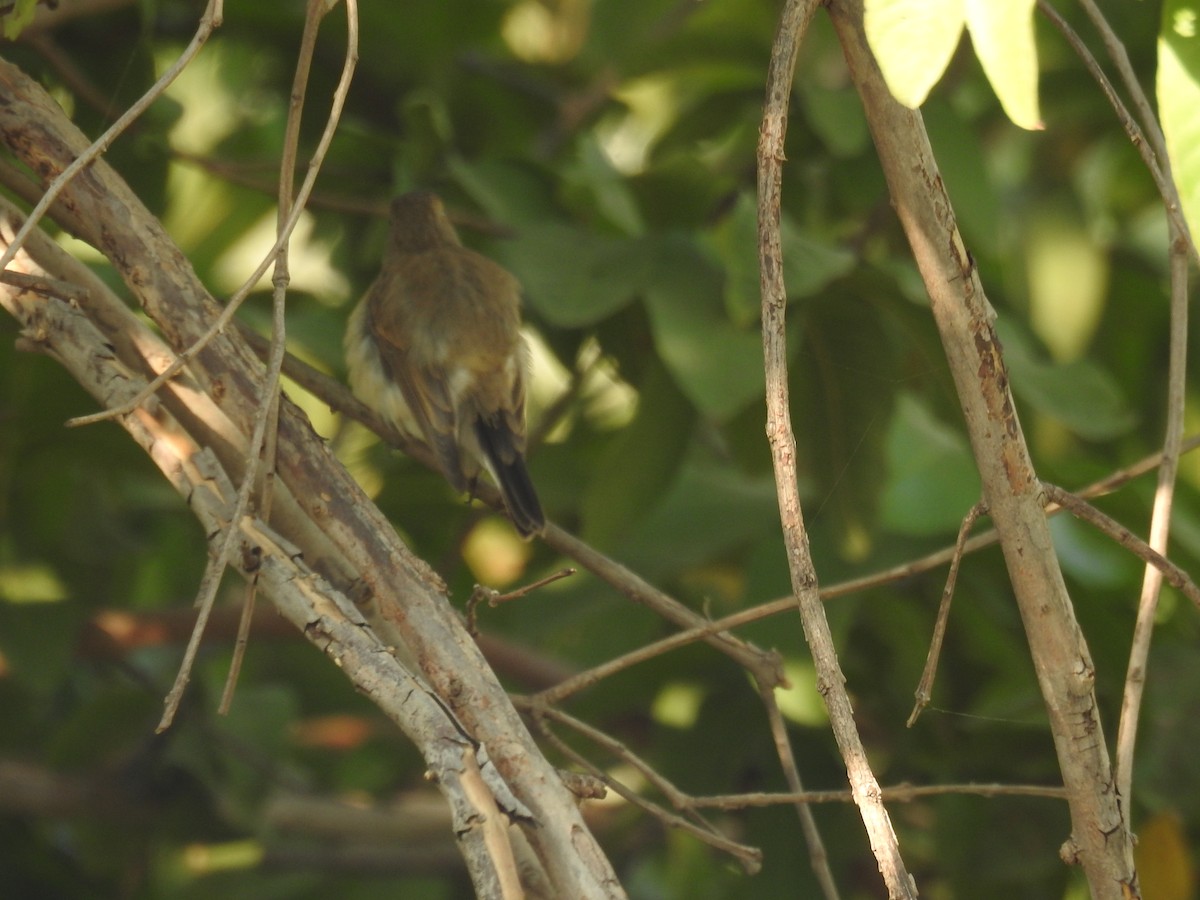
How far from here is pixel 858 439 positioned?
284 centimetres

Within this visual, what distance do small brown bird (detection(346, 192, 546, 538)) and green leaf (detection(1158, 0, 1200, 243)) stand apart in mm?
1771

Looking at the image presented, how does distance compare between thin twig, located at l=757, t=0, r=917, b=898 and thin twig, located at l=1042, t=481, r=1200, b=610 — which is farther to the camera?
thin twig, located at l=1042, t=481, r=1200, b=610

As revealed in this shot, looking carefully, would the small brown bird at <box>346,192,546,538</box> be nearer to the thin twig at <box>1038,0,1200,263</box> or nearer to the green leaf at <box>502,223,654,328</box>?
the green leaf at <box>502,223,654,328</box>

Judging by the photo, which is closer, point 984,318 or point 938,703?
point 984,318

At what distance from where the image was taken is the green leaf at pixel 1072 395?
9.27 feet

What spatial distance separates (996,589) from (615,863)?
58.0 inches

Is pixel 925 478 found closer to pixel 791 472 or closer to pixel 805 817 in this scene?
pixel 805 817

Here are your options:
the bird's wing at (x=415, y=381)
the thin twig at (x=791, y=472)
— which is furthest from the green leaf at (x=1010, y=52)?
the bird's wing at (x=415, y=381)

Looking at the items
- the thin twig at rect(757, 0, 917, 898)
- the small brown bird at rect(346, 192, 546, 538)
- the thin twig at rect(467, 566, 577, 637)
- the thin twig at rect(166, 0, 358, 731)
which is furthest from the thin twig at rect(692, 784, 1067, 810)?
the small brown bird at rect(346, 192, 546, 538)

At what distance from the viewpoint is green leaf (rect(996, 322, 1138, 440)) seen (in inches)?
111

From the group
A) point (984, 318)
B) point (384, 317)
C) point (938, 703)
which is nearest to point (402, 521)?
point (384, 317)

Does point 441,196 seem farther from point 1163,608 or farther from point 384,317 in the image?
point 1163,608

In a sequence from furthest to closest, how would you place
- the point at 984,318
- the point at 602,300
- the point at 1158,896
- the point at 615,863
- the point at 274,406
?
the point at 615,863, the point at 1158,896, the point at 602,300, the point at 274,406, the point at 984,318

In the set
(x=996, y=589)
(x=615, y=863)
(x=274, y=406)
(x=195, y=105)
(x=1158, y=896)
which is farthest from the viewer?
(x=195, y=105)
